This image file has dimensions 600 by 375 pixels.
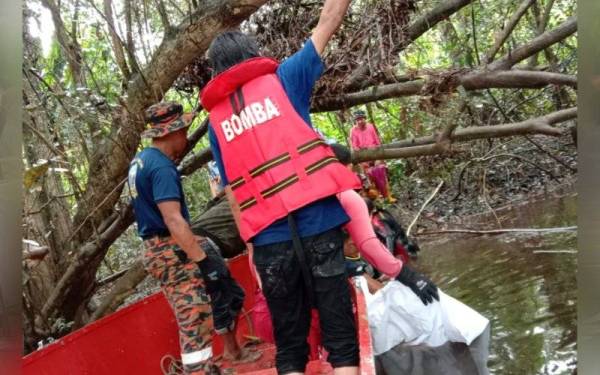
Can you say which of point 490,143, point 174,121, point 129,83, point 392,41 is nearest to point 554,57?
point 490,143

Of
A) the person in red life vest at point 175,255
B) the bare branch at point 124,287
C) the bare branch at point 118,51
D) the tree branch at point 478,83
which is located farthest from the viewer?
the bare branch at point 124,287

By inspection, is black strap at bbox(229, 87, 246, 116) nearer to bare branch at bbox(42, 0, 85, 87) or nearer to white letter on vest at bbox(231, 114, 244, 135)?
white letter on vest at bbox(231, 114, 244, 135)

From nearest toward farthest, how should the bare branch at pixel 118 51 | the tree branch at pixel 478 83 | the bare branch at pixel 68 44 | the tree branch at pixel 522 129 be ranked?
1. the tree branch at pixel 478 83
2. the tree branch at pixel 522 129
3. the bare branch at pixel 68 44
4. the bare branch at pixel 118 51

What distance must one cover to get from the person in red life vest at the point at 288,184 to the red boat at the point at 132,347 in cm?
63

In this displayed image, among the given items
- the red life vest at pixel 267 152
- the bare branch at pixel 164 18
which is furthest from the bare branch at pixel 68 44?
the red life vest at pixel 267 152

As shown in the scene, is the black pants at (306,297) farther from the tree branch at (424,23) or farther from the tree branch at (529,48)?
the tree branch at (424,23)

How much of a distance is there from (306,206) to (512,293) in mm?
4113

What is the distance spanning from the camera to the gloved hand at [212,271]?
3.36 meters

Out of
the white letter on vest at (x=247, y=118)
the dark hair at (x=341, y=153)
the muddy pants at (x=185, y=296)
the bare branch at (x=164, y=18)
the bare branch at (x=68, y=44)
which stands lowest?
the muddy pants at (x=185, y=296)

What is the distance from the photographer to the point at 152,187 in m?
3.21

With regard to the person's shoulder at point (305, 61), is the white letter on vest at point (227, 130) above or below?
below

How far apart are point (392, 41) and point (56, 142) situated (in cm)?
277

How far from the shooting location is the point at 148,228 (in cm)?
336

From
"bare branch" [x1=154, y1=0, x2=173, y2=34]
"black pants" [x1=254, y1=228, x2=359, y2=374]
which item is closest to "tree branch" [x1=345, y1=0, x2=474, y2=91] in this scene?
"bare branch" [x1=154, y1=0, x2=173, y2=34]
